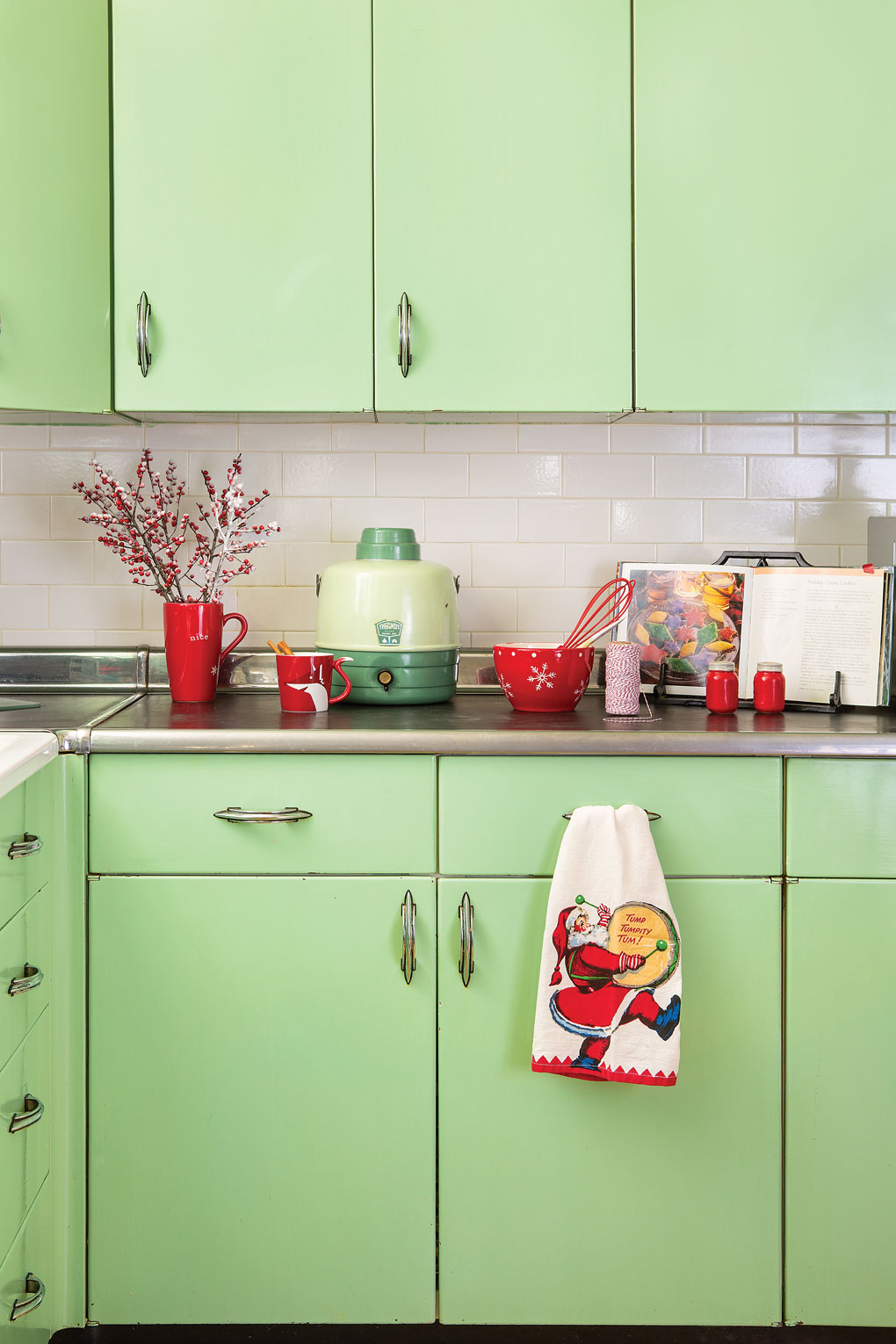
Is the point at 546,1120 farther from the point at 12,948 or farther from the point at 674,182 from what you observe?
the point at 674,182

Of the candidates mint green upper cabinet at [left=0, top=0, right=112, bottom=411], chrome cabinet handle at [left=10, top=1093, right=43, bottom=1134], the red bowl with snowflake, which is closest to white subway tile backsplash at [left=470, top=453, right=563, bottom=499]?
the red bowl with snowflake

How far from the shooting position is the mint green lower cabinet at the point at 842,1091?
5.63ft

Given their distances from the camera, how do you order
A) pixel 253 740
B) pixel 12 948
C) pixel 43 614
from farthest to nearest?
pixel 43 614 → pixel 253 740 → pixel 12 948

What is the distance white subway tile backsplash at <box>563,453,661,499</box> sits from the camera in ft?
7.71

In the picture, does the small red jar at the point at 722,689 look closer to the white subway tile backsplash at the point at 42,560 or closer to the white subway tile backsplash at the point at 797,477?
the white subway tile backsplash at the point at 797,477

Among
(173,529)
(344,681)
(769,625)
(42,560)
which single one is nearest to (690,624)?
(769,625)

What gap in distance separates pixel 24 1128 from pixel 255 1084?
35 cm

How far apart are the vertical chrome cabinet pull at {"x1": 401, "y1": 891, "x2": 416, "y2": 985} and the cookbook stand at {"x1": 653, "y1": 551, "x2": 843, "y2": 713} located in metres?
0.71

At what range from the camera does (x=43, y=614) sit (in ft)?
7.63

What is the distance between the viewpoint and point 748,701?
209 centimetres

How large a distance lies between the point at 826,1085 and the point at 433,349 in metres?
1.45

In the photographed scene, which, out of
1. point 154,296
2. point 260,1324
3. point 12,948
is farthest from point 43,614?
point 260,1324

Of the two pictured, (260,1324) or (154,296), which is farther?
(154,296)

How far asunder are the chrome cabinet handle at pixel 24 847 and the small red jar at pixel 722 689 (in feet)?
3.86
